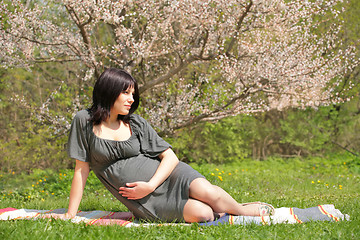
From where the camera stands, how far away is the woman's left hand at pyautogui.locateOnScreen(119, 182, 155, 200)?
2.67 metres

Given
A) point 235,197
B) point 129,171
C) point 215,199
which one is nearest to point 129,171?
point 129,171

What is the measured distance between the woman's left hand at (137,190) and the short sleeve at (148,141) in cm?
32

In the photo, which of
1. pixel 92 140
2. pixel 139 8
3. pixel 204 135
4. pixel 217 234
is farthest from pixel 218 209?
pixel 204 135

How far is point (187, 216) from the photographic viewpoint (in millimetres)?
2705

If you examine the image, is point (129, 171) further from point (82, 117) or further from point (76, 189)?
point (82, 117)

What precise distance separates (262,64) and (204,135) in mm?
3327

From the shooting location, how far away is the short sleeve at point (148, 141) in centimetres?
292

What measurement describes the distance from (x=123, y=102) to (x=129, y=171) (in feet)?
1.73

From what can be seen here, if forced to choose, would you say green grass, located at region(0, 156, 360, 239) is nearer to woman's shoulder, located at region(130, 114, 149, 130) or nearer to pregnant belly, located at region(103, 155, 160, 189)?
pregnant belly, located at region(103, 155, 160, 189)

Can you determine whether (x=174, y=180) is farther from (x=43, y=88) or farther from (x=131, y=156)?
(x=43, y=88)

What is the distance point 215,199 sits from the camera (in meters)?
2.73

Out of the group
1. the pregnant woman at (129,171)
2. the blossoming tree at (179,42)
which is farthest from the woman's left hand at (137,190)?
the blossoming tree at (179,42)

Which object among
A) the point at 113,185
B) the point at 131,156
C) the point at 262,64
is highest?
the point at 262,64

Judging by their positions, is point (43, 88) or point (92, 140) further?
point (43, 88)
